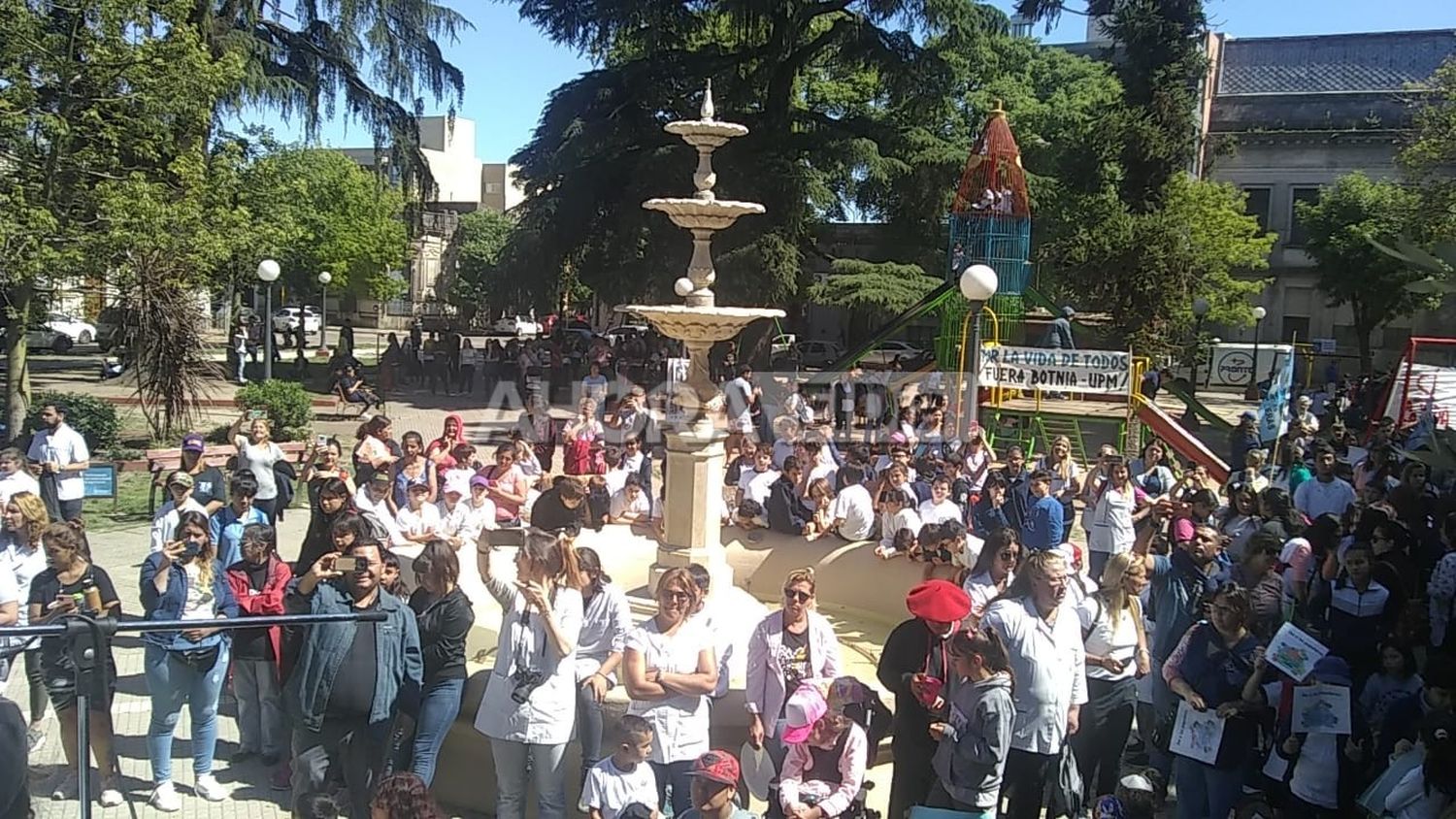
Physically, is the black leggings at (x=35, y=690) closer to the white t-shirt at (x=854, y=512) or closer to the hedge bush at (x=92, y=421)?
the white t-shirt at (x=854, y=512)

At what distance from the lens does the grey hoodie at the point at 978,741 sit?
481 cm

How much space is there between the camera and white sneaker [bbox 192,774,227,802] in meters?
6.18

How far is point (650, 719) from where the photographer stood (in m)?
5.32

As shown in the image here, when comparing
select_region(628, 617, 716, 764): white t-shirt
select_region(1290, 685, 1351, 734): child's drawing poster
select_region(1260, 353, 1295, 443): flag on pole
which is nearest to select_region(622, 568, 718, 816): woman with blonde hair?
select_region(628, 617, 716, 764): white t-shirt

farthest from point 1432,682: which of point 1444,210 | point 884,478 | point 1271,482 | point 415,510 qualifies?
point 1444,210

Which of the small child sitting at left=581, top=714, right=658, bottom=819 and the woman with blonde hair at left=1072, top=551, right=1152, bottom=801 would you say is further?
the woman with blonde hair at left=1072, top=551, right=1152, bottom=801

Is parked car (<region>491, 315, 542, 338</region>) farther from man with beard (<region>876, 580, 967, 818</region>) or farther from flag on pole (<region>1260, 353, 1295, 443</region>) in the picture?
man with beard (<region>876, 580, 967, 818</region>)

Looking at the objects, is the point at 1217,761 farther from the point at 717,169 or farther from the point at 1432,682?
the point at 717,169

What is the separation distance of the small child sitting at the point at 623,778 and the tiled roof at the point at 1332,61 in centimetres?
5096

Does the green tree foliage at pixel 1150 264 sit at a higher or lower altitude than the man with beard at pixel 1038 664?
higher

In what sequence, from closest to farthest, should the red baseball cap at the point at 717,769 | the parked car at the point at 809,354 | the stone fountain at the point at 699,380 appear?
the red baseball cap at the point at 717,769
the stone fountain at the point at 699,380
the parked car at the point at 809,354

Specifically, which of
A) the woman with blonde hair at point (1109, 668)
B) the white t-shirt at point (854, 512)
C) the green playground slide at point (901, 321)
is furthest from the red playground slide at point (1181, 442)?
the woman with blonde hair at point (1109, 668)

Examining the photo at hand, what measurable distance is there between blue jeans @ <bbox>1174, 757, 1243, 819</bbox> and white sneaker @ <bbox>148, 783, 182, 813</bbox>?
16.8 feet

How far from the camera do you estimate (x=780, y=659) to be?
5449 mm
